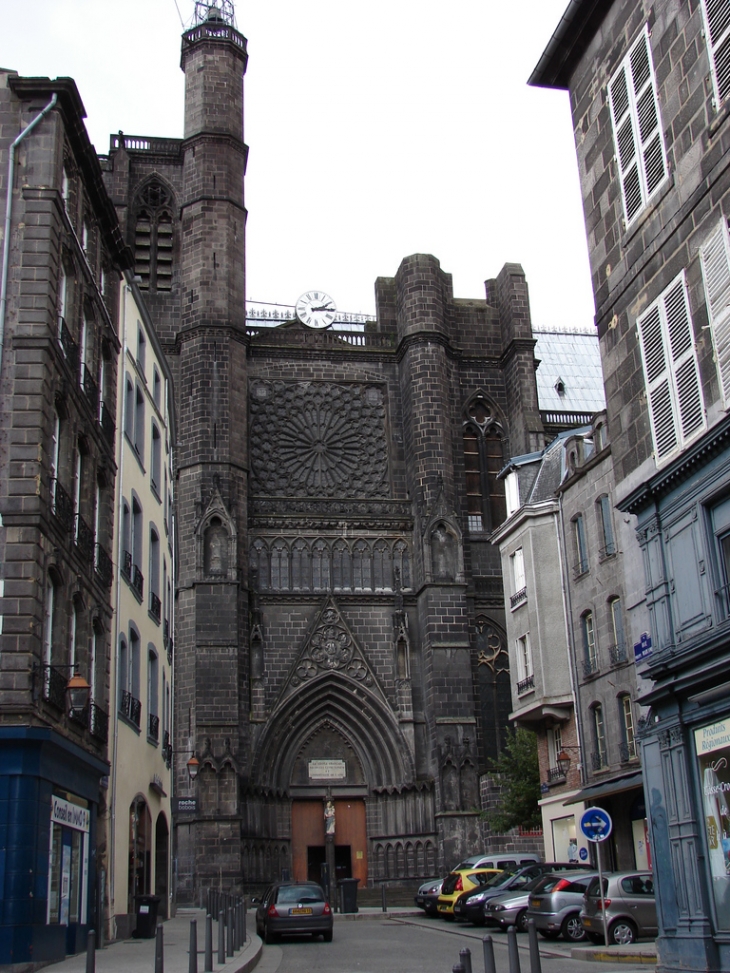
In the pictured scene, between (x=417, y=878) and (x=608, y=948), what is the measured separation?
2031cm

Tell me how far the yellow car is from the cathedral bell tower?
9.91 metres

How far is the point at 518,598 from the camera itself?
103ft

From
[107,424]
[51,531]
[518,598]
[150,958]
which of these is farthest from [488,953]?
[518,598]

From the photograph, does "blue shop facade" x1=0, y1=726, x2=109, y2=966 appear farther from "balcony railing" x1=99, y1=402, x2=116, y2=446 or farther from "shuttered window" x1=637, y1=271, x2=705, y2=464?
"shuttered window" x1=637, y1=271, x2=705, y2=464

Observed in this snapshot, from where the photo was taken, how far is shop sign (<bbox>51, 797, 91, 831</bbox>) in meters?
16.0

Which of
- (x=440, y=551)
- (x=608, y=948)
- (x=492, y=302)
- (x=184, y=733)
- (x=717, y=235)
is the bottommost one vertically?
(x=608, y=948)

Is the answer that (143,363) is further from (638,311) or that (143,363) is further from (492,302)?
(492,302)

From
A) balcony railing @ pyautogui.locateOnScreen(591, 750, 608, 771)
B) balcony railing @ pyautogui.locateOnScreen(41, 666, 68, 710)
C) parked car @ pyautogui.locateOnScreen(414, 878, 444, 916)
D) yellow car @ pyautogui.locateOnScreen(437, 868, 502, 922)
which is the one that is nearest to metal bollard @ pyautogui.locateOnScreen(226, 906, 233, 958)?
balcony railing @ pyautogui.locateOnScreen(41, 666, 68, 710)

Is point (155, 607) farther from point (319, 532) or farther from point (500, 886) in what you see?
point (319, 532)

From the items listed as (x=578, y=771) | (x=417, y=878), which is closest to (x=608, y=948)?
(x=578, y=771)

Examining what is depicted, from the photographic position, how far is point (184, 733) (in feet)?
113

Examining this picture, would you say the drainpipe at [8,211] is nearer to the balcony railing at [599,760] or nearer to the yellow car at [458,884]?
the yellow car at [458,884]

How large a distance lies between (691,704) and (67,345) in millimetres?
11377

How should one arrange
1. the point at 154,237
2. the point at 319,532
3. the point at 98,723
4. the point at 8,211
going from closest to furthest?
the point at 8,211, the point at 98,723, the point at 319,532, the point at 154,237
